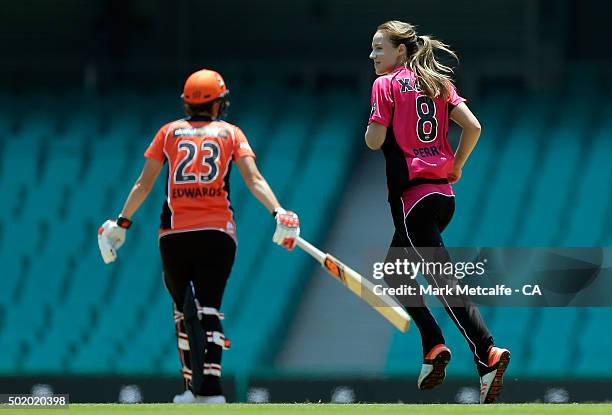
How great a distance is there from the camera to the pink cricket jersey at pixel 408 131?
7152mm

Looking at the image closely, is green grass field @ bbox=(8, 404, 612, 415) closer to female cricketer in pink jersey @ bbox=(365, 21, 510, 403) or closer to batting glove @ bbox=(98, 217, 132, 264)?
female cricketer in pink jersey @ bbox=(365, 21, 510, 403)

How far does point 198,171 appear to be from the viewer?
7.11 meters

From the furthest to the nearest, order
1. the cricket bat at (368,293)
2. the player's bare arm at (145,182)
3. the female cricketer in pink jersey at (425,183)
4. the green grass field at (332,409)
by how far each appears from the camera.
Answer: the cricket bat at (368,293)
the player's bare arm at (145,182)
the female cricketer in pink jersey at (425,183)
the green grass field at (332,409)

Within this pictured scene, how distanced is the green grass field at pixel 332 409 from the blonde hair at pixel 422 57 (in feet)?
5.10

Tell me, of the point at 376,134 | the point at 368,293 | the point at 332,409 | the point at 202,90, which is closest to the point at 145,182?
the point at 202,90

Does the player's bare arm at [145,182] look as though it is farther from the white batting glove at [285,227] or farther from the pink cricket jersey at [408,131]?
the pink cricket jersey at [408,131]

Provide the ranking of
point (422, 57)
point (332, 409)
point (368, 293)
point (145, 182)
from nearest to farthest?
point (332, 409) < point (145, 182) < point (422, 57) < point (368, 293)

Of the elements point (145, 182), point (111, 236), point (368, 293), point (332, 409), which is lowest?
point (332, 409)

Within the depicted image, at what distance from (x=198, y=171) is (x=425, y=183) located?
3.62 ft

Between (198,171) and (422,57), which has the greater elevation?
(422,57)

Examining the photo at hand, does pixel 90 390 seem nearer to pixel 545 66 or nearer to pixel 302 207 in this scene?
pixel 302 207

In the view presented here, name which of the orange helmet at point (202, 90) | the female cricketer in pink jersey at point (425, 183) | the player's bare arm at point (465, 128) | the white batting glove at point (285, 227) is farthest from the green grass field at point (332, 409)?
the orange helmet at point (202, 90)

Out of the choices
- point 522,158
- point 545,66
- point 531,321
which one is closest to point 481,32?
point 545,66

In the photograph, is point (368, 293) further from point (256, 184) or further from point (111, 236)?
point (111, 236)
